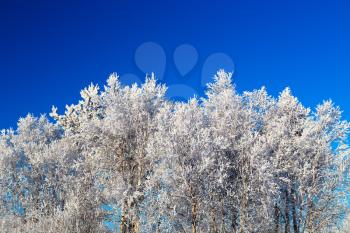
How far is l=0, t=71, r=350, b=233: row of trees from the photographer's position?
25.6 m

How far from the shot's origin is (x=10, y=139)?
160ft

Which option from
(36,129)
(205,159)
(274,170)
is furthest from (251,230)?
(36,129)

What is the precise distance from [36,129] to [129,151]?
21139 millimetres

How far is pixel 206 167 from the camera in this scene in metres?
25.2

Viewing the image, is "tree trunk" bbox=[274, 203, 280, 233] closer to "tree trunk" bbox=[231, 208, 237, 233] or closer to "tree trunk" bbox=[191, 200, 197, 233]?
"tree trunk" bbox=[231, 208, 237, 233]

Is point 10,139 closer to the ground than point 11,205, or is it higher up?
higher up

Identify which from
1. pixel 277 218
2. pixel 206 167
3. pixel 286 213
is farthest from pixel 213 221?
pixel 286 213

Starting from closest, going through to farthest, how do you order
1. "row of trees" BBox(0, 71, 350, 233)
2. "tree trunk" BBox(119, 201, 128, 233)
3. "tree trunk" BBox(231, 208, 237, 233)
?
"row of trees" BBox(0, 71, 350, 233) < "tree trunk" BBox(231, 208, 237, 233) < "tree trunk" BBox(119, 201, 128, 233)

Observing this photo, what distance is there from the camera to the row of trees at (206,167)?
25.6 m

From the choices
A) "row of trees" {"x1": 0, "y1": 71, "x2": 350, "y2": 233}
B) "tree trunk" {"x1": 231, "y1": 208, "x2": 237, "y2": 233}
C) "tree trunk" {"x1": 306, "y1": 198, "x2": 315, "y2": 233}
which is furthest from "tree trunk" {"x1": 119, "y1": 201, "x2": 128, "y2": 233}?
"tree trunk" {"x1": 306, "y1": 198, "x2": 315, "y2": 233}

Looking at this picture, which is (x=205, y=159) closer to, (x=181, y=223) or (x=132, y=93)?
(x=181, y=223)

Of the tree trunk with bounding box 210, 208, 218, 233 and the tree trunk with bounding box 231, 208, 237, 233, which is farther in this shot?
the tree trunk with bounding box 231, 208, 237, 233

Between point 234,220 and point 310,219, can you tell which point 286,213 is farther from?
point 234,220

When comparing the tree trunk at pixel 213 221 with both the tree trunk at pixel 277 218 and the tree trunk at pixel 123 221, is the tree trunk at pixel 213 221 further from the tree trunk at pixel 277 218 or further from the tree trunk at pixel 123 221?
the tree trunk at pixel 123 221
